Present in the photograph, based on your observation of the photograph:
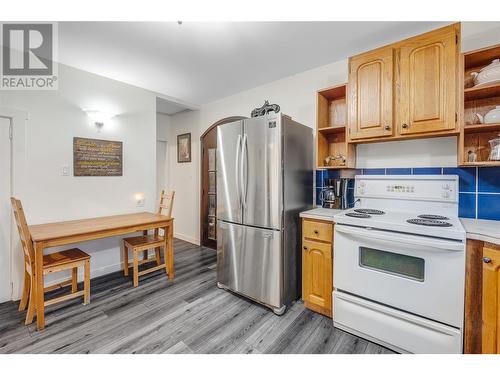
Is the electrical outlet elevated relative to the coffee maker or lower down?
elevated

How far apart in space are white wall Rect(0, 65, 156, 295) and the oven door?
2.75 m

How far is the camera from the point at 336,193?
242cm

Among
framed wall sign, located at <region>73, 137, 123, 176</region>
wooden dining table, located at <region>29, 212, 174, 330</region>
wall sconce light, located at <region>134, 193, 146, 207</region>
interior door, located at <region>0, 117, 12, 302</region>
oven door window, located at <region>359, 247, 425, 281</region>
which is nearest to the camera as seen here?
oven door window, located at <region>359, 247, 425, 281</region>

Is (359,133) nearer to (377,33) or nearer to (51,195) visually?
(377,33)

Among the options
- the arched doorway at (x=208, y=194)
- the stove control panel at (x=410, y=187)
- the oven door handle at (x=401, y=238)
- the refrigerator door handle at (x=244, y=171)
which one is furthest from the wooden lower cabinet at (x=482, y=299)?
the arched doorway at (x=208, y=194)

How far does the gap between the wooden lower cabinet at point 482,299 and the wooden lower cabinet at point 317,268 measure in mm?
883

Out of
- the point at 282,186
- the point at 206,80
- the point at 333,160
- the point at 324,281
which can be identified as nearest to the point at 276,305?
the point at 324,281

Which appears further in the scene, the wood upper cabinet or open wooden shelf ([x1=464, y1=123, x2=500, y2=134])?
the wood upper cabinet

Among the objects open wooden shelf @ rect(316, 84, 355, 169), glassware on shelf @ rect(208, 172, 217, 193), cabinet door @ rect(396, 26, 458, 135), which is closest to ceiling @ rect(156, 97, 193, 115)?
glassware on shelf @ rect(208, 172, 217, 193)

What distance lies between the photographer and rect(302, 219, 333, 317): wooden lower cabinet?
204 centimetres

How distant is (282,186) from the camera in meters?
2.08

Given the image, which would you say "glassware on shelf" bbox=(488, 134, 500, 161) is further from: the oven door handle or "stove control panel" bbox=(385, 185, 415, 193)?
the oven door handle

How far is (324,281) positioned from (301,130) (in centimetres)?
147

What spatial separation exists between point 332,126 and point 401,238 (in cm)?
137
